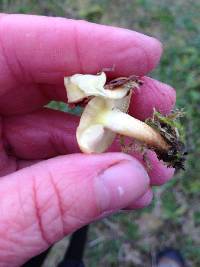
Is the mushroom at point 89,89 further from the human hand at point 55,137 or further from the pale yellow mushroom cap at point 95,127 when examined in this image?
the human hand at point 55,137

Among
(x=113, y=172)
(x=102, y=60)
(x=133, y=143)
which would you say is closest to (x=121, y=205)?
(x=113, y=172)

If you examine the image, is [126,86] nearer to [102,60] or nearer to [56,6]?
[102,60]

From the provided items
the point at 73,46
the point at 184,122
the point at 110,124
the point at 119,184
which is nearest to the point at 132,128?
the point at 110,124

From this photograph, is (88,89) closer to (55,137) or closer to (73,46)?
(73,46)

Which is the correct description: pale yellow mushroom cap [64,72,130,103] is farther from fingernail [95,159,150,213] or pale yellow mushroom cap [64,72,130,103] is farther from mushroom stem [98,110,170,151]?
fingernail [95,159,150,213]

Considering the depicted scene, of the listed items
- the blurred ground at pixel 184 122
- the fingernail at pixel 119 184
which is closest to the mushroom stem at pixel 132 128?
the fingernail at pixel 119 184
